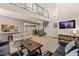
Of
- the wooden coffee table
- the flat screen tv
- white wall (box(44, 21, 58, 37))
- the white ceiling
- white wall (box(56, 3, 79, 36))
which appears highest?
the white ceiling

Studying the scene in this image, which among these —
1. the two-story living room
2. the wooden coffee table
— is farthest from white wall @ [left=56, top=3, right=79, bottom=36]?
the wooden coffee table

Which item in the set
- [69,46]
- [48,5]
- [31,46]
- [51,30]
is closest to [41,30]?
[51,30]

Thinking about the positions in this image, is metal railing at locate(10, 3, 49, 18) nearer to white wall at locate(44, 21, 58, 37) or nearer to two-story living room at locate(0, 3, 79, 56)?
two-story living room at locate(0, 3, 79, 56)

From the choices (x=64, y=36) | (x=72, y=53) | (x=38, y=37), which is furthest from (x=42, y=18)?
(x=72, y=53)

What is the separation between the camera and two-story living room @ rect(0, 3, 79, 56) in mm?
1744

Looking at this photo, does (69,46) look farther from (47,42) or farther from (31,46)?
(31,46)

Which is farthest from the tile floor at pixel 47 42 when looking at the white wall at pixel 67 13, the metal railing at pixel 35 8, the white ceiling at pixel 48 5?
the white ceiling at pixel 48 5

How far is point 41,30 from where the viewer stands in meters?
1.84

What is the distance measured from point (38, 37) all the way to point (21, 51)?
1.47ft

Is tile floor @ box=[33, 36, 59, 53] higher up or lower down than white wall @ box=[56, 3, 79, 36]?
lower down

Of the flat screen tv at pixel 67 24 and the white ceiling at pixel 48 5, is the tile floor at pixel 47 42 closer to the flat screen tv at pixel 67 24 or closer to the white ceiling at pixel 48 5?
the flat screen tv at pixel 67 24

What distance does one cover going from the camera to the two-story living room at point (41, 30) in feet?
5.72

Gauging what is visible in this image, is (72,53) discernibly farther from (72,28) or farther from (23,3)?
(23,3)

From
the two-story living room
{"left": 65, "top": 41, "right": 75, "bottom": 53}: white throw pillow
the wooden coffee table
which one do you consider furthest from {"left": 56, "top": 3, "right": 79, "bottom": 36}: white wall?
the wooden coffee table
